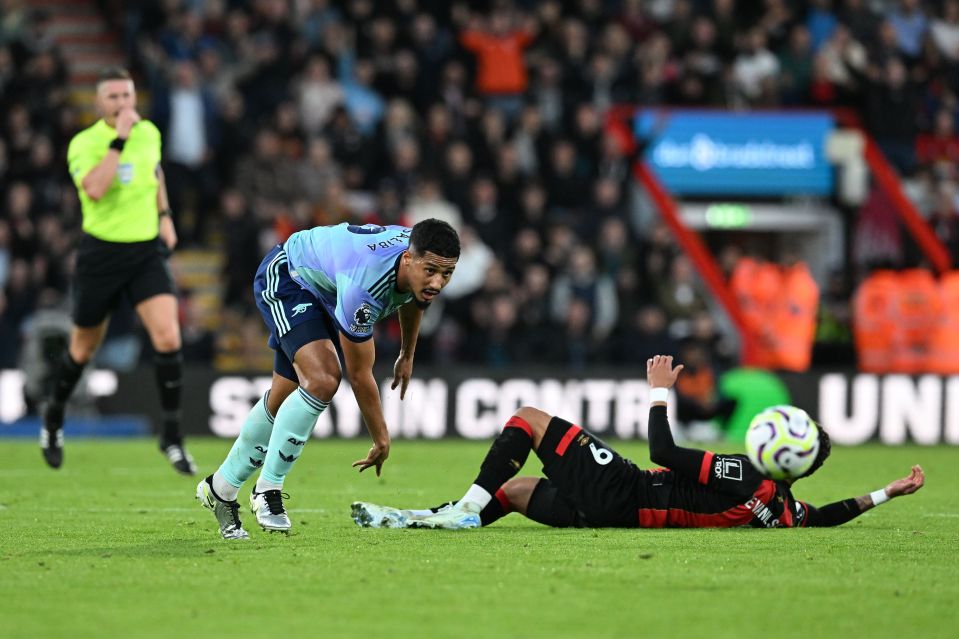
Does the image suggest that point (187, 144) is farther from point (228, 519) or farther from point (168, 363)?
point (228, 519)

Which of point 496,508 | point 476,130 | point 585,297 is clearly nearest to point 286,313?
point 496,508

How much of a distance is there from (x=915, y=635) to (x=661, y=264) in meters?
14.4

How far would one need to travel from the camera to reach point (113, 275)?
11.5 m

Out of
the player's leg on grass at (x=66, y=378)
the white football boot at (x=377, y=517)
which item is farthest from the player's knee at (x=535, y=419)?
the player's leg on grass at (x=66, y=378)

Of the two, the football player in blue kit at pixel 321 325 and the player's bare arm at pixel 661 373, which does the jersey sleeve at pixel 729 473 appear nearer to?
the player's bare arm at pixel 661 373

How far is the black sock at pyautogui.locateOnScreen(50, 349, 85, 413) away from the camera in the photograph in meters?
11.8

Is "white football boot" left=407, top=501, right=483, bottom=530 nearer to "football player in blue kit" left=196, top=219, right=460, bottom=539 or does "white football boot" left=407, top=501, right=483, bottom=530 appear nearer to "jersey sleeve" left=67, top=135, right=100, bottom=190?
"football player in blue kit" left=196, top=219, right=460, bottom=539

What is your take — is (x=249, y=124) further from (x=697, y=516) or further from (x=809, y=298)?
(x=697, y=516)

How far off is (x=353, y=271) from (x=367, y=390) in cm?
63

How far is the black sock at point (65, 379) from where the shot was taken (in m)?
11.8

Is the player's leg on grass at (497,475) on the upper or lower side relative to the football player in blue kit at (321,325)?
lower

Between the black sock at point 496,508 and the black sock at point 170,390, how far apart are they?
138 inches

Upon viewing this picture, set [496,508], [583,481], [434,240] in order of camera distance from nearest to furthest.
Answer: [434,240]
[583,481]
[496,508]

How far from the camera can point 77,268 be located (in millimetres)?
11711
